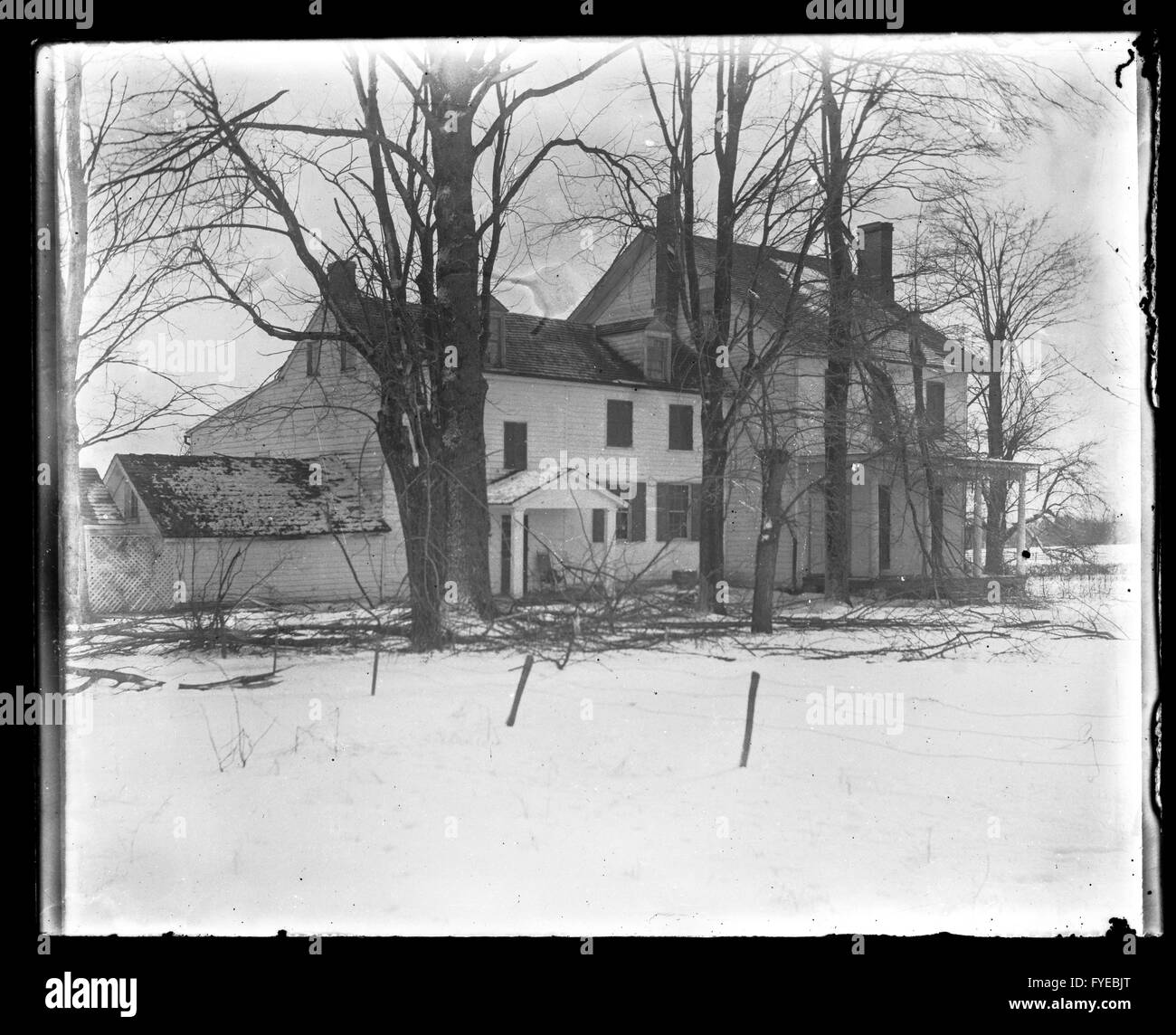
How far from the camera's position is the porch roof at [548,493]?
4730 millimetres

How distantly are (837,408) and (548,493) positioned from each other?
168 cm

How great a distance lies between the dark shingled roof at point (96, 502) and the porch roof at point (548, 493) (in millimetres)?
1849

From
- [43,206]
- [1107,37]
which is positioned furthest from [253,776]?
[1107,37]

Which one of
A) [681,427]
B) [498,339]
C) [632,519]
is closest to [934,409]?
[681,427]

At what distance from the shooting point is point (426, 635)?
4.80 metres

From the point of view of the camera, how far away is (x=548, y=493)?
4.73m

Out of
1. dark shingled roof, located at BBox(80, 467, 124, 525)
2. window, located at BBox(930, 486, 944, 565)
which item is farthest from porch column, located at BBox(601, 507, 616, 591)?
dark shingled roof, located at BBox(80, 467, 124, 525)

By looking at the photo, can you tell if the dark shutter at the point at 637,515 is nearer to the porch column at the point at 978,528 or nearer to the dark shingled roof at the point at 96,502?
the porch column at the point at 978,528

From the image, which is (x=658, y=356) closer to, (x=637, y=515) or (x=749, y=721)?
(x=637, y=515)

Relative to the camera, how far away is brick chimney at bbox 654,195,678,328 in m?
4.83

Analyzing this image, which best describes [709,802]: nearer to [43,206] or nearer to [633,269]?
[633,269]

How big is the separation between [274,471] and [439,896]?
2.26 meters

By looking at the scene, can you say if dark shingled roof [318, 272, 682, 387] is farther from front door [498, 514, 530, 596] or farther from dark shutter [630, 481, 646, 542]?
front door [498, 514, 530, 596]

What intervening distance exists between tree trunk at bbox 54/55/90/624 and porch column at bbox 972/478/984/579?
465 cm
